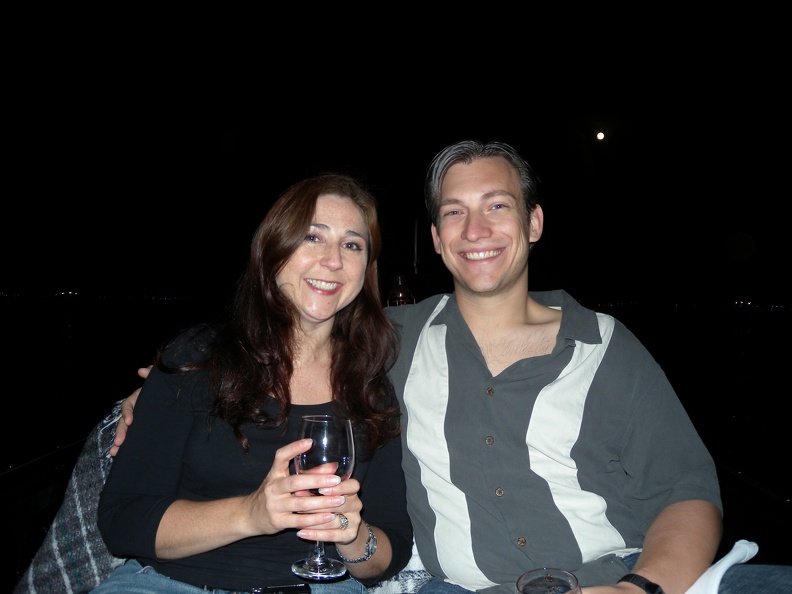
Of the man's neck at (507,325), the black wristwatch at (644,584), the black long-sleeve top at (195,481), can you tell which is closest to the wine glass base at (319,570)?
the black long-sleeve top at (195,481)

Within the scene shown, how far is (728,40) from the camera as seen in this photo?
6.51 meters

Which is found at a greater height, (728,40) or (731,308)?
(728,40)

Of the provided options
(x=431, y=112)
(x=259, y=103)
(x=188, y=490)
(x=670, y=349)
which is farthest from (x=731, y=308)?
(x=259, y=103)

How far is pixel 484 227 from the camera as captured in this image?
204cm

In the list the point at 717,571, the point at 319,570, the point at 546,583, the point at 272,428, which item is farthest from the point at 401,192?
the point at 546,583

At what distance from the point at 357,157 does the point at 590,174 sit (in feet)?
17.7

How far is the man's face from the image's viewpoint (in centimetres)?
201

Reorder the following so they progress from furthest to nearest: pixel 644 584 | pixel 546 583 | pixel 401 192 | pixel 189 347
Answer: pixel 401 192 → pixel 189 347 → pixel 644 584 → pixel 546 583

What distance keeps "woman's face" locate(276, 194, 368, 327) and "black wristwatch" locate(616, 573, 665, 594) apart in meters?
1.20

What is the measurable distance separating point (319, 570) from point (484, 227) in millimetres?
1280

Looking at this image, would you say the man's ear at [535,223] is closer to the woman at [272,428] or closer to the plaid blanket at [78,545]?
the woman at [272,428]

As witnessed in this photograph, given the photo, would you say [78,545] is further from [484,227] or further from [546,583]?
[484,227]

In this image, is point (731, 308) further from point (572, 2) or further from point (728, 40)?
point (728, 40)

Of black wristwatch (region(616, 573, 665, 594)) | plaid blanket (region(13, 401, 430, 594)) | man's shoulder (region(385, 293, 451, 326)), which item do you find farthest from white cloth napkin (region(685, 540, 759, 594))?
plaid blanket (region(13, 401, 430, 594))
